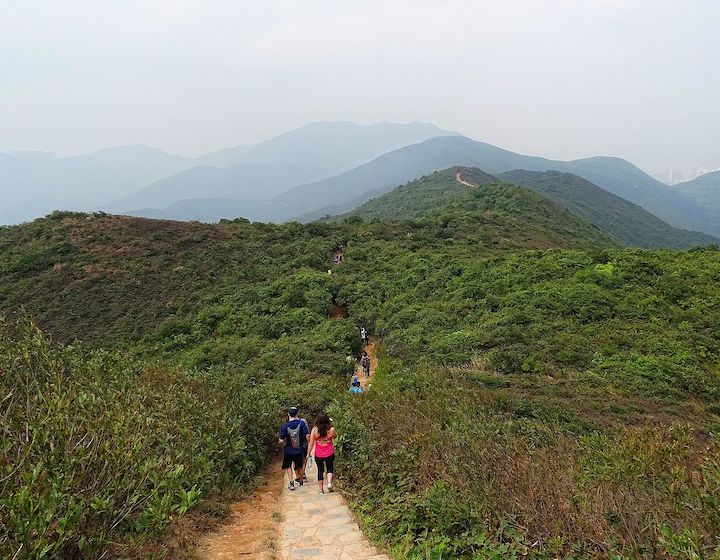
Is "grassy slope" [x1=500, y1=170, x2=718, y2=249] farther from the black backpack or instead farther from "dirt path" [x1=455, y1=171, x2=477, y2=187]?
the black backpack

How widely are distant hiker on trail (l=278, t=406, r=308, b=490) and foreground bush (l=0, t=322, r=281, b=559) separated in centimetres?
72

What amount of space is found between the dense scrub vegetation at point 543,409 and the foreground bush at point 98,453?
98.5 inches

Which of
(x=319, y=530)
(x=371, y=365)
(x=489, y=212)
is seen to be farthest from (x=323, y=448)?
(x=489, y=212)

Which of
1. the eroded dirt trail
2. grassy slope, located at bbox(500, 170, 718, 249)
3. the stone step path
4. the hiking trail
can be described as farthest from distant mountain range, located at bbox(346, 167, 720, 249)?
the stone step path

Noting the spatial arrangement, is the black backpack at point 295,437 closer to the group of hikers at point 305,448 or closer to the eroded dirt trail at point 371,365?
Result: the group of hikers at point 305,448

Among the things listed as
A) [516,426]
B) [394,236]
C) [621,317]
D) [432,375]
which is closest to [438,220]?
[394,236]

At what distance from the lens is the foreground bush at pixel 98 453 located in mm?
3436

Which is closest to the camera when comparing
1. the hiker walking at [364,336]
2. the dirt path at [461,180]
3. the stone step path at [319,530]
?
the stone step path at [319,530]

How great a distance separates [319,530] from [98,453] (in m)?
3.54

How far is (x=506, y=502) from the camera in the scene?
479 cm

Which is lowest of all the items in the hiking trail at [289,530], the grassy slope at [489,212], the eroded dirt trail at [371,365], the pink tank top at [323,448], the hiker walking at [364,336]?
the eroded dirt trail at [371,365]

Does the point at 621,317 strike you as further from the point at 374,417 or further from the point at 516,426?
the point at 374,417

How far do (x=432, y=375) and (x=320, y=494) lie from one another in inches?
223

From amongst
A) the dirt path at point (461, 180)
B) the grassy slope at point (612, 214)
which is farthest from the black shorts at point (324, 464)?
the grassy slope at point (612, 214)
